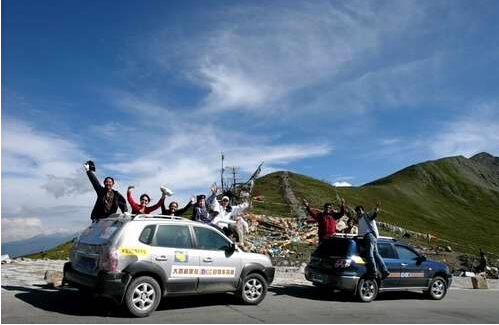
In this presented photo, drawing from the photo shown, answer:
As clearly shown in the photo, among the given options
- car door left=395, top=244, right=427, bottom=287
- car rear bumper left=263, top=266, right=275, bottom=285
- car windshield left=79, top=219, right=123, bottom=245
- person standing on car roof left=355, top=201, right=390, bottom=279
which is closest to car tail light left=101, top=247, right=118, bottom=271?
car windshield left=79, top=219, right=123, bottom=245

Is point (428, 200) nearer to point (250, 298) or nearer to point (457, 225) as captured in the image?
point (457, 225)

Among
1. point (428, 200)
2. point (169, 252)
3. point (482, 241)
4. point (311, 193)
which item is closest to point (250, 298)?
point (169, 252)

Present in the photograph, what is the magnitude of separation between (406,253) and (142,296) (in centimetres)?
793

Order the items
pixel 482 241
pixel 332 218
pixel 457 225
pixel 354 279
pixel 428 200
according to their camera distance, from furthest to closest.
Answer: pixel 428 200 → pixel 457 225 → pixel 482 241 → pixel 332 218 → pixel 354 279

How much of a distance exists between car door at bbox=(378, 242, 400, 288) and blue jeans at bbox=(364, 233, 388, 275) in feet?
1.09

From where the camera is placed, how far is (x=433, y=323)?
36.5 feet

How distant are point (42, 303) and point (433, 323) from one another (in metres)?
7.82

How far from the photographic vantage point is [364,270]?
13.6 meters

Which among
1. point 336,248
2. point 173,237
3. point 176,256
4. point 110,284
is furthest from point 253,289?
point 110,284

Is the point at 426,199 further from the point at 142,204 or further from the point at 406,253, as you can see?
the point at 142,204

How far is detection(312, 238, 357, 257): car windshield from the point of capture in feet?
45.2

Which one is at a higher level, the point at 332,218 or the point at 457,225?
the point at 457,225

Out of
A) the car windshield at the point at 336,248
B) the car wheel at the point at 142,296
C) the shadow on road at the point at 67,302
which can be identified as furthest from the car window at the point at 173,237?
the car windshield at the point at 336,248

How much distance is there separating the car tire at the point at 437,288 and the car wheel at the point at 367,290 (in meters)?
2.22
